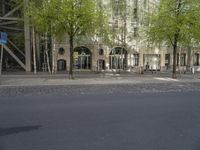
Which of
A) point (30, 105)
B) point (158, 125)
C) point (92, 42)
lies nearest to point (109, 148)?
point (158, 125)

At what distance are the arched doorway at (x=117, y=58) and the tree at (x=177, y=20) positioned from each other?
17379 mm

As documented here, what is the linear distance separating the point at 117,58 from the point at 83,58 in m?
5.54

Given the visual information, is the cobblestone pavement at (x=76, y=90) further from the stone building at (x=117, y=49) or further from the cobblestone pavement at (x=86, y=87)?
the stone building at (x=117, y=49)

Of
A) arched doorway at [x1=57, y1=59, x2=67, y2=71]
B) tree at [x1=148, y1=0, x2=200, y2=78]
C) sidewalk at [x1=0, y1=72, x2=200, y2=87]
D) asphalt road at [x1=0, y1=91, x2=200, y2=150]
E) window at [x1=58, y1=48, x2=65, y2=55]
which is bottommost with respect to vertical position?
asphalt road at [x1=0, y1=91, x2=200, y2=150]

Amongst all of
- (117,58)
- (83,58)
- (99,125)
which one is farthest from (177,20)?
→ (83,58)

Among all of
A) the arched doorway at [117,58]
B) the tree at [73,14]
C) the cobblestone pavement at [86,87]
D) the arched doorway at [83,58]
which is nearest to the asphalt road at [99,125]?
the cobblestone pavement at [86,87]

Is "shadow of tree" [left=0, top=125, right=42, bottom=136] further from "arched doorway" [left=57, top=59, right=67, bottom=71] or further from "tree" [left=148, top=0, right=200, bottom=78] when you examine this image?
"arched doorway" [left=57, top=59, right=67, bottom=71]

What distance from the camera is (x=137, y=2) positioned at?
41688 mm

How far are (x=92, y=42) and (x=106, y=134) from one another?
35.2 meters

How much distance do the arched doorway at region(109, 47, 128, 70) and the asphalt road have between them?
3183cm

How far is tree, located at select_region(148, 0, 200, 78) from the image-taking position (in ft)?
75.7

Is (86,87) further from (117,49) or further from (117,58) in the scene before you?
(117,58)

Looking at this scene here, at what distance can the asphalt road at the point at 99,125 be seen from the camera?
18.1 feet

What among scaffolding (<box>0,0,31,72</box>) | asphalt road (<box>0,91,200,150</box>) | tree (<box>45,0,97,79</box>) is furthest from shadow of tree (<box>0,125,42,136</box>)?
scaffolding (<box>0,0,31,72</box>)
